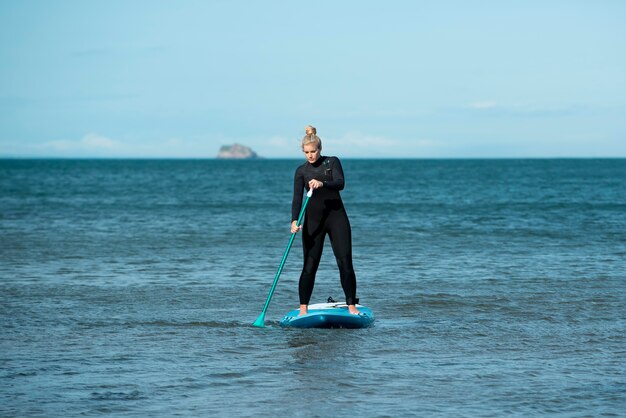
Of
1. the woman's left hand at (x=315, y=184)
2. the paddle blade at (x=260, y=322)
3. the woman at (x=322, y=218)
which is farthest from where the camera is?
the paddle blade at (x=260, y=322)

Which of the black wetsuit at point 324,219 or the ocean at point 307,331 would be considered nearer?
the ocean at point 307,331

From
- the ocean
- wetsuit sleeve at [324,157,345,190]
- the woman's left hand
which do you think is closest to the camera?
the ocean

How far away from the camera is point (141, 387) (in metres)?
7.40

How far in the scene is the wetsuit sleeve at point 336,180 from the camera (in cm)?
984

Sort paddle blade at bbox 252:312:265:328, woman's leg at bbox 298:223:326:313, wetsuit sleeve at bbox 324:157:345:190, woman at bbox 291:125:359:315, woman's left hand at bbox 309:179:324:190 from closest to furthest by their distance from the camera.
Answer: woman's left hand at bbox 309:179:324:190
wetsuit sleeve at bbox 324:157:345:190
woman at bbox 291:125:359:315
woman's leg at bbox 298:223:326:313
paddle blade at bbox 252:312:265:328

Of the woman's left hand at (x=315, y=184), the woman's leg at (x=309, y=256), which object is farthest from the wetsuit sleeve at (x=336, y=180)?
the woman's leg at (x=309, y=256)

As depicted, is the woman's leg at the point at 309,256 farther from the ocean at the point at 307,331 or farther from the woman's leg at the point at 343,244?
the ocean at the point at 307,331

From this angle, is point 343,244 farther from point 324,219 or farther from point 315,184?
point 315,184

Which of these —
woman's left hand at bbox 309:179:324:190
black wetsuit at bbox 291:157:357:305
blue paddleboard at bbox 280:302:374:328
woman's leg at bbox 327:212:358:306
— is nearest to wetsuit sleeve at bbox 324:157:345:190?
black wetsuit at bbox 291:157:357:305

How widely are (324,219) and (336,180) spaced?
0.50 m

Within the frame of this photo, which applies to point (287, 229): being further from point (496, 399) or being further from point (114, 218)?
point (496, 399)

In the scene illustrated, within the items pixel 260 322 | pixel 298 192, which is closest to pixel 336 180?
pixel 298 192

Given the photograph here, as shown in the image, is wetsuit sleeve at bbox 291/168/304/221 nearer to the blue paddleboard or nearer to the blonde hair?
the blonde hair

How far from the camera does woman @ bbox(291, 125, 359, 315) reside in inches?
394
